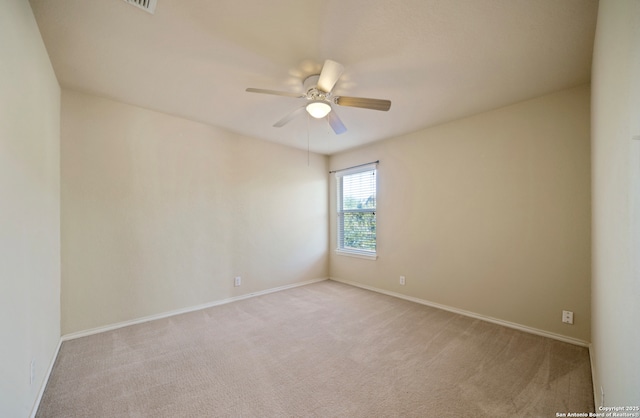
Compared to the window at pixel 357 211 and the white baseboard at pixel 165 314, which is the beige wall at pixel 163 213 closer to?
the white baseboard at pixel 165 314

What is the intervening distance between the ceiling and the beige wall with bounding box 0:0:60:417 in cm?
32

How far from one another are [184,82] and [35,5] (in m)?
0.93

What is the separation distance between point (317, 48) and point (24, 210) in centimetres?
215

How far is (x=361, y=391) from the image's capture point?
68.6 inches

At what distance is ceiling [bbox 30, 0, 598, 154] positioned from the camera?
1.50 m

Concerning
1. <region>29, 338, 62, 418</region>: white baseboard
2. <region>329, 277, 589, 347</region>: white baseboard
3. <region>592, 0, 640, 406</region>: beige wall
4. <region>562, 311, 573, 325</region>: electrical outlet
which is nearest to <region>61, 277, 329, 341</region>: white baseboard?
<region>29, 338, 62, 418</region>: white baseboard

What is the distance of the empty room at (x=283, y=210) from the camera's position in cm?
145

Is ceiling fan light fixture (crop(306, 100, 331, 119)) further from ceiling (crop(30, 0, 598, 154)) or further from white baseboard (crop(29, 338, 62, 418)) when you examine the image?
white baseboard (crop(29, 338, 62, 418))

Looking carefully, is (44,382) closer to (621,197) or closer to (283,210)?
(283,210)

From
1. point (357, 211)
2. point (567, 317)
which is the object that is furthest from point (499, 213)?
point (357, 211)

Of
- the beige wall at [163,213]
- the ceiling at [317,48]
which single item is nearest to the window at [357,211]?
the beige wall at [163,213]

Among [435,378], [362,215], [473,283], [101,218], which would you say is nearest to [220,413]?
[435,378]

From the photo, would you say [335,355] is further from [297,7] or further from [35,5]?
[35,5]

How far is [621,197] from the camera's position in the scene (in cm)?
103
